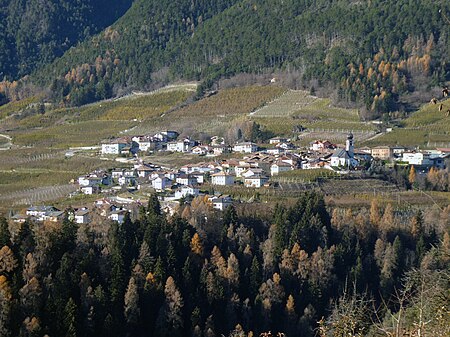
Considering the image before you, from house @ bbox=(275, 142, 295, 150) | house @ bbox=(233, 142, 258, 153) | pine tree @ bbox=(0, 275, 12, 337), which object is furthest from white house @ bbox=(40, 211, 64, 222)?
house @ bbox=(233, 142, 258, 153)

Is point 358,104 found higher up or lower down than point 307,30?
lower down

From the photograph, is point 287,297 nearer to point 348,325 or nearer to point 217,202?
point 217,202

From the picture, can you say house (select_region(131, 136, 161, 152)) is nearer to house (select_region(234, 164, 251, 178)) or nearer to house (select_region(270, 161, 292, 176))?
house (select_region(234, 164, 251, 178))

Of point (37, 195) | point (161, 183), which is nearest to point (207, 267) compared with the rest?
point (161, 183)

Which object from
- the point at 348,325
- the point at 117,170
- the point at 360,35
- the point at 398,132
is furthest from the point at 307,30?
the point at 348,325

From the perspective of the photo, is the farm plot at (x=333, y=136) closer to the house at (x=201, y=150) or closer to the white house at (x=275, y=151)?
the white house at (x=275, y=151)

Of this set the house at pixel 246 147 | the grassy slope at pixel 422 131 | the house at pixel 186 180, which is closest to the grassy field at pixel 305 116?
the grassy slope at pixel 422 131

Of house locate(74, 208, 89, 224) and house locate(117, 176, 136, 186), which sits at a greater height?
house locate(74, 208, 89, 224)
